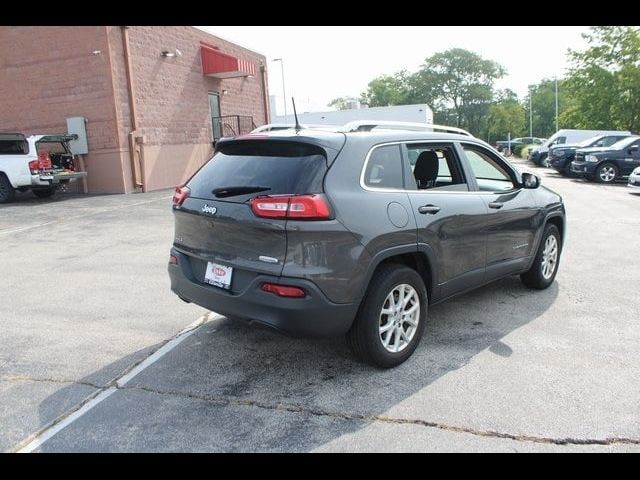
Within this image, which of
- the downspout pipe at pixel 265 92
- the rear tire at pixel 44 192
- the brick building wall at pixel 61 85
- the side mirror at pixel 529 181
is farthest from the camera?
the downspout pipe at pixel 265 92

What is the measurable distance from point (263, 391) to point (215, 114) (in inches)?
761

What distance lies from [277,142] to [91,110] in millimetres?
14230

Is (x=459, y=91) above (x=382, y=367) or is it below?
above

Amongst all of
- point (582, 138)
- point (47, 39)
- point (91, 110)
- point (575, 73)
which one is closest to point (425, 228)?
point (91, 110)

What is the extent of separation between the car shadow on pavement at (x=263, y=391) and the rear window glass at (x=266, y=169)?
126 centimetres

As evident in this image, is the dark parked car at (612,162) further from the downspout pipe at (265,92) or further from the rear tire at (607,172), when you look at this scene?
the downspout pipe at (265,92)

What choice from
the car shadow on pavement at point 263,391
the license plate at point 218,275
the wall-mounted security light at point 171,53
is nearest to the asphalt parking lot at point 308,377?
the car shadow on pavement at point 263,391

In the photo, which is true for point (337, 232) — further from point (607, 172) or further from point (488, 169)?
point (607, 172)

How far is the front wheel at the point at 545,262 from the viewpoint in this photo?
5.69 metres

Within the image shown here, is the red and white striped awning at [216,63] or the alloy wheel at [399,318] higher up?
the red and white striped awning at [216,63]

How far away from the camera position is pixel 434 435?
3.10 metres

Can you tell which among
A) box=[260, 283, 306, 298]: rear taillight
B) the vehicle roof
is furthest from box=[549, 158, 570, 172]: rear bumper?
box=[260, 283, 306, 298]: rear taillight

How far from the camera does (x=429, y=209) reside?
4.16 m
